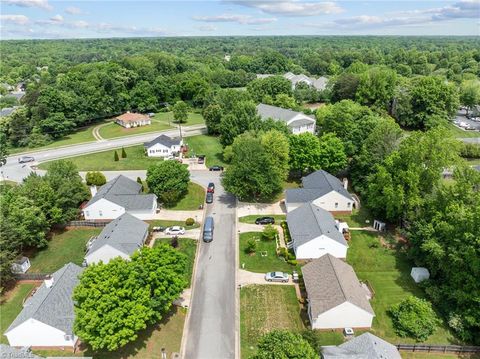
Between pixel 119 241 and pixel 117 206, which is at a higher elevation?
pixel 119 241

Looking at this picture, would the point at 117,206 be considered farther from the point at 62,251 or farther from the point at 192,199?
the point at 192,199

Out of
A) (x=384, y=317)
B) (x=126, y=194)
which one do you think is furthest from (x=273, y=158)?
(x=384, y=317)

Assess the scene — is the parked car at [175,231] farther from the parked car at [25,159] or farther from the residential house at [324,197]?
the parked car at [25,159]

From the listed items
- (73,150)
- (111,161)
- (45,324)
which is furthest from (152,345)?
(73,150)

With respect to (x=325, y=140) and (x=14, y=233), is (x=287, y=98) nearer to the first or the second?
(x=325, y=140)

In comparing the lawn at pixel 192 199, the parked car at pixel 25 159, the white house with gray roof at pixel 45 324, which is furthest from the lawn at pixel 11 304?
the parked car at pixel 25 159

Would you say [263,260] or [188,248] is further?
[188,248]
